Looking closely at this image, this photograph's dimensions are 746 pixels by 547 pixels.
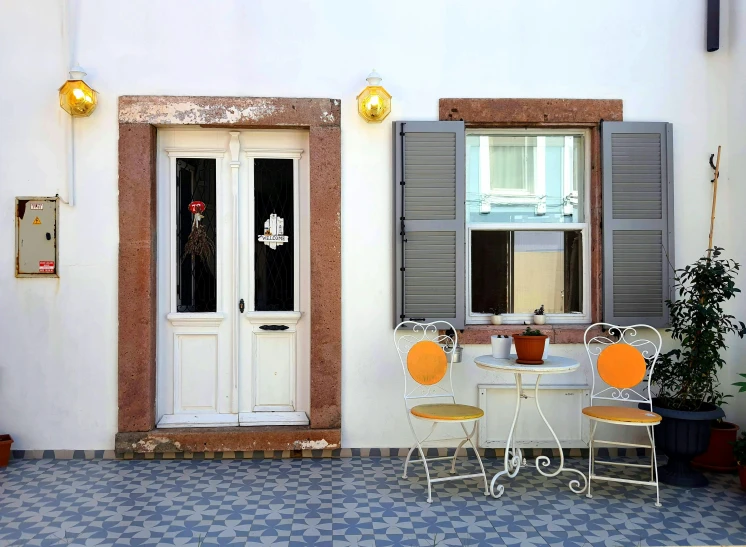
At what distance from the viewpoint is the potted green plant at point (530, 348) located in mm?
4379

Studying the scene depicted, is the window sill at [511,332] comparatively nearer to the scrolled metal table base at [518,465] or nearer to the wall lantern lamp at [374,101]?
the scrolled metal table base at [518,465]

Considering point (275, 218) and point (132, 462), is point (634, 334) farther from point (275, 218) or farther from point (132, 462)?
point (132, 462)

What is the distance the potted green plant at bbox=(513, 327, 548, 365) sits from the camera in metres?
4.38

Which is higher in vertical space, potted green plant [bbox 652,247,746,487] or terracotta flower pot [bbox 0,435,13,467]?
potted green plant [bbox 652,247,746,487]

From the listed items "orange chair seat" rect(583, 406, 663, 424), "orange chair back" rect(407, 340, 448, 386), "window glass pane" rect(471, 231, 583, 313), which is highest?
"window glass pane" rect(471, 231, 583, 313)

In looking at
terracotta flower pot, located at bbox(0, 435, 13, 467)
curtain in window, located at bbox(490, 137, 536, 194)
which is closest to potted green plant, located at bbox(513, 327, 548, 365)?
curtain in window, located at bbox(490, 137, 536, 194)

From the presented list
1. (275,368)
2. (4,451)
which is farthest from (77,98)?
(4,451)

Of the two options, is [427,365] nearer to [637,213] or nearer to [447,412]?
[447,412]

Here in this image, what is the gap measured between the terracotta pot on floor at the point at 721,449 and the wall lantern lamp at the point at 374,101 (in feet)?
10.9

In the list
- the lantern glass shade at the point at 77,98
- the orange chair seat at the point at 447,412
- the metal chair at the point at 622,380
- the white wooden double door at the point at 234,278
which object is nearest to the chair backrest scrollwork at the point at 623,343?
the metal chair at the point at 622,380

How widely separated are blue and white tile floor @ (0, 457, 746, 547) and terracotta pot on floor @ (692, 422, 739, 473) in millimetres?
87

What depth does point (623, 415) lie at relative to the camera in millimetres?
4348

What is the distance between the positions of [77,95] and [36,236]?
1.09 meters

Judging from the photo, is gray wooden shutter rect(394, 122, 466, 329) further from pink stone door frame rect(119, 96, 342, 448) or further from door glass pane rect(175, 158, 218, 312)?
door glass pane rect(175, 158, 218, 312)
